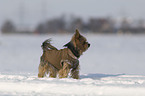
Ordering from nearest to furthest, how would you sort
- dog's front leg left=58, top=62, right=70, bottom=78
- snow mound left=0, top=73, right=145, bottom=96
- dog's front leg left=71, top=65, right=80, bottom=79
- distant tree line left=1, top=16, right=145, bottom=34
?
snow mound left=0, top=73, right=145, bottom=96
dog's front leg left=58, top=62, right=70, bottom=78
dog's front leg left=71, top=65, right=80, bottom=79
distant tree line left=1, top=16, right=145, bottom=34

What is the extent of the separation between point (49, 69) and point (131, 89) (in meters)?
2.14

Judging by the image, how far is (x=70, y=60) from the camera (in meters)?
5.56

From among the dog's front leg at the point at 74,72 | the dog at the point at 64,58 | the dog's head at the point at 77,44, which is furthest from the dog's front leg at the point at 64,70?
the dog's head at the point at 77,44

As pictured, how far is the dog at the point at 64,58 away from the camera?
5579 mm

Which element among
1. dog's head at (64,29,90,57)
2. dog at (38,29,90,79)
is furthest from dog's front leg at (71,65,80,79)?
dog's head at (64,29,90,57)

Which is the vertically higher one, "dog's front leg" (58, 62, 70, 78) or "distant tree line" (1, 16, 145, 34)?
"distant tree line" (1, 16, 145, 34)

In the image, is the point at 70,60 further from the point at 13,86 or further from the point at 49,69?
the point at 13,86

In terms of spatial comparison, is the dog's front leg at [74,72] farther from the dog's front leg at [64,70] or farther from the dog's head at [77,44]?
the dog's head at [77,44]

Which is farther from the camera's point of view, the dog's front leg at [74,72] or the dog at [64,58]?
the dog's front leg at [74,72]

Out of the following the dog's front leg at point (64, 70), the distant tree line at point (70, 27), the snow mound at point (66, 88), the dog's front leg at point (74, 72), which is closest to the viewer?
the snow mound at point (66, 88)

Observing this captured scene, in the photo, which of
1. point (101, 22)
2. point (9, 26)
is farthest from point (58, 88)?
point (101, 22)

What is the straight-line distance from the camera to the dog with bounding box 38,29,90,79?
558 cm

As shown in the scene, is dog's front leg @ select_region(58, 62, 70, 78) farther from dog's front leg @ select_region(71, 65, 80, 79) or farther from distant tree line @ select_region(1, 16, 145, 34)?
distant tree line @ select_region(1, 16, 145, 34)

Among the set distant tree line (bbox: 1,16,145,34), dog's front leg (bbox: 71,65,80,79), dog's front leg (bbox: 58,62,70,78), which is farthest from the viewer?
distant tree line (bbox: 1,16,145,34)
